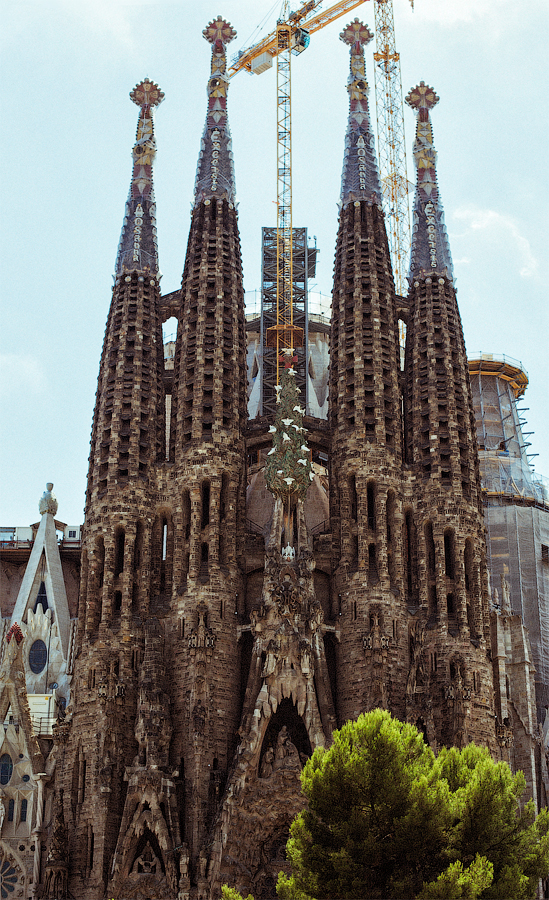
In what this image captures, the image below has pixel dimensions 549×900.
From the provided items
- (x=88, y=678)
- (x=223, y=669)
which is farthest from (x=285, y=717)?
(x=88, y=678)

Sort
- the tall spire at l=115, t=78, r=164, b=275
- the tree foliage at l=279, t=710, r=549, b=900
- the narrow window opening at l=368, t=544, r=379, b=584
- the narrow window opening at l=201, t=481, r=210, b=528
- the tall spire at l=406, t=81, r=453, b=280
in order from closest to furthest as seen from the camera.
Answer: the tree foliage at l=279, t=710, r=549, b=900
the narrow window opening at l=368, t=544, r=379, b=584
the narrow window opening at l=201, t=481, r=210, b=528
the tall spire at l=115, t=78, r=164, b=275
the tall spire at l=406, t=81, r=453, b=280

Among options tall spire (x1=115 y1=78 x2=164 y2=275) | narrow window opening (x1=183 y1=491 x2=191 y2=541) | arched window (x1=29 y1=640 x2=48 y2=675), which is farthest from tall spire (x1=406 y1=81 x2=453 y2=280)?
arched window (x1=29 y1=640 x2=48 y2=675)

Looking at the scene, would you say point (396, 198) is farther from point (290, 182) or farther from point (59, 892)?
point (59, 892)

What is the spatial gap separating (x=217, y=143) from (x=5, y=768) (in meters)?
24.5

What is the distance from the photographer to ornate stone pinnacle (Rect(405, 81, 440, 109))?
54.7 meters

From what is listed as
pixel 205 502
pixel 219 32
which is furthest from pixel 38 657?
pixel 219 32

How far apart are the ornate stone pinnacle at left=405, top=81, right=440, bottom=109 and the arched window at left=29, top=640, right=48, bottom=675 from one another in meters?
26.1

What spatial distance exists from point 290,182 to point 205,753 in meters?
29.3

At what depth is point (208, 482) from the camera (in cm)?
4619

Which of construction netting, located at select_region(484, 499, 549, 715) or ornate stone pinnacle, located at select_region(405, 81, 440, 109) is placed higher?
ornate stone pinnacle, located at select_region(405, 81, 440, 109)

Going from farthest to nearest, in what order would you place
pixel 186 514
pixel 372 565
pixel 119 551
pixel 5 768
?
pixel 5 768 → pixel 186 514 → pixel 119 551 → pixel 372 565

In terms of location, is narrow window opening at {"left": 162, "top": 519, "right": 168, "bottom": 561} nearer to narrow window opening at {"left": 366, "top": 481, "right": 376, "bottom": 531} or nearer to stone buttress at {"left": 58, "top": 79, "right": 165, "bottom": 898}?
stone buttress at {"left": 58, "top": 79, "right": 165, "bottom": 898}

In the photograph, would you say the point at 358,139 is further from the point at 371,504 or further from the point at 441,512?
the point at 441,512


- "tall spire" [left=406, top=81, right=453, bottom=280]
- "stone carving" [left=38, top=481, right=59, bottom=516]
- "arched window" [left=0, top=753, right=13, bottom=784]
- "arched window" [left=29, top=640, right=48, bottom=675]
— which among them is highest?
"tall spire" [left=406, top=81, right=453, bottom=280]
